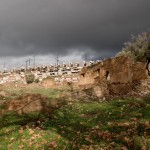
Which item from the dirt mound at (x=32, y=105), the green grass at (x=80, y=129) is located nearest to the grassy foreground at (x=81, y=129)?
the green grass at (x=80, y=129)

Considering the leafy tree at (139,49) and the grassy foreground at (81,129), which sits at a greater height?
the leafy tree at (139,49)

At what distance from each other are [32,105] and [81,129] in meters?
10.9

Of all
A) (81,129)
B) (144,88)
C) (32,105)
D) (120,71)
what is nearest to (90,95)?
(144,88)

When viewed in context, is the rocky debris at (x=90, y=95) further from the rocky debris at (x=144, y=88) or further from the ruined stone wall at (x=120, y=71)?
the ruined stone wall at (x=120, y=71)

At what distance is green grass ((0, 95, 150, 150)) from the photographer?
75.6 feet

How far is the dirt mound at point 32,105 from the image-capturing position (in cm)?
3531

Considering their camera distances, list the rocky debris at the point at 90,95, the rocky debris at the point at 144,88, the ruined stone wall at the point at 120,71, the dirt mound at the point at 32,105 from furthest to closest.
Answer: the ruined stone wall at the point at 120,71 → the rocky debris at the point at 144,88 → the rocky debris at the point at 90,95 → the dirt mound at the point at 32,105

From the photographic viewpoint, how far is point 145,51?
245 ft

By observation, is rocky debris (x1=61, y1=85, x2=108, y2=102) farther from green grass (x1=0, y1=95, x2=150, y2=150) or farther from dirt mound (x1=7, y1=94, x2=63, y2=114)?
green grass (x1=0, y1=95, x2=150, y2=150)

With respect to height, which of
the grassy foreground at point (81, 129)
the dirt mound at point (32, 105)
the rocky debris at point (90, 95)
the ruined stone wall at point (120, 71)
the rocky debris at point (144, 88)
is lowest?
the grassy foreground at point (81, 129)

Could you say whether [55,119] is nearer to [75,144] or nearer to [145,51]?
[75,144]

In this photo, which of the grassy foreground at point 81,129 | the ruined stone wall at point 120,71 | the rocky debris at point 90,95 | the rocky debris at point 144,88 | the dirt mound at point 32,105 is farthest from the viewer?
the ruined stone wall at point 120,71

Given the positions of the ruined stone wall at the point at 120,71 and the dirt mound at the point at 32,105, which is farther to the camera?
the ruined stone wall at the point at 120,71

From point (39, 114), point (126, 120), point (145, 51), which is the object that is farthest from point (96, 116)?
point (145, 51)
